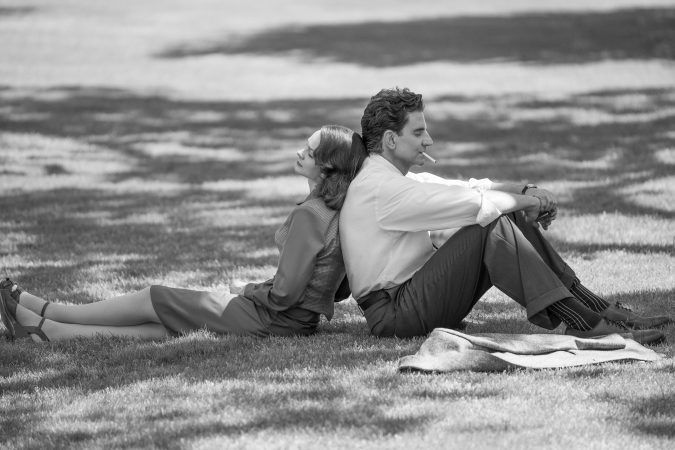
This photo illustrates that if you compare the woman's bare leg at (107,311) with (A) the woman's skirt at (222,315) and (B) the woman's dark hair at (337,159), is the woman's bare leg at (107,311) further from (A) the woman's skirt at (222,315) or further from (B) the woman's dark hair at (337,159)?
(B) the woman's dark hair at (337,159)

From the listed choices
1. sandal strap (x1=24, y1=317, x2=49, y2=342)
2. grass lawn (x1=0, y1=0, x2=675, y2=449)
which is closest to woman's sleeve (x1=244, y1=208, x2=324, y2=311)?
grass lawn (x1=0, y1=0, x2=675, y2=449)

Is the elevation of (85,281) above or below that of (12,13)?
below

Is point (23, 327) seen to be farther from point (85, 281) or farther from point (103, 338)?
point (85, 281)

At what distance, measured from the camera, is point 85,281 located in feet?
27.3

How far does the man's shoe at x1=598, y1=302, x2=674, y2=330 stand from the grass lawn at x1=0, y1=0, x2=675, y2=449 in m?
0.22

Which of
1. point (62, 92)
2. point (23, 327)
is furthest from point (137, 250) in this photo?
point (62, 92)

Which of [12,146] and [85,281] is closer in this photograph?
[85,281]

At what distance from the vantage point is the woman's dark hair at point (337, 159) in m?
6.21

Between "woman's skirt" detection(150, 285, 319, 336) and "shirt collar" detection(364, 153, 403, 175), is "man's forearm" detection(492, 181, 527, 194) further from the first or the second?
"woman's skirt" detection(150, 285, 319, 336)

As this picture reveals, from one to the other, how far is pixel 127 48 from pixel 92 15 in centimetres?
822

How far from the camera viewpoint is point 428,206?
5859 mm

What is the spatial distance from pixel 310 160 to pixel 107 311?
1.49 meters

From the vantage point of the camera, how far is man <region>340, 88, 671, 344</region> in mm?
5785

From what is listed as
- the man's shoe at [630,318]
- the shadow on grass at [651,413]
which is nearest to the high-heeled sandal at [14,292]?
the man's shoe at [630,318]
